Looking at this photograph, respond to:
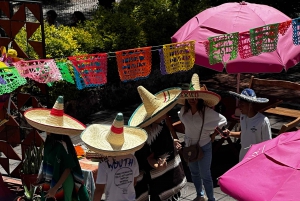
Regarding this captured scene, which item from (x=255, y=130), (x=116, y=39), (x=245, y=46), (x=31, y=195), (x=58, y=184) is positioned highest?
(x=245, y=46)

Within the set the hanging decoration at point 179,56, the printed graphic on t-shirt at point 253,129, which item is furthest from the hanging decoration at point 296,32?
the printed graphic on t-shirt at point 253,129

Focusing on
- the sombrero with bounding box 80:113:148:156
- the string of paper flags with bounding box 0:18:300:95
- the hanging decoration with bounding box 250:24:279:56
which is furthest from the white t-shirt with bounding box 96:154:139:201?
the hanging decoration with bounding box 250:24:279:56

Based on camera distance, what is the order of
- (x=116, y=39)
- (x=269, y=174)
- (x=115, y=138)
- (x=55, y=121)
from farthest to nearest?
(x=116, y=39) < (x=55, y=121) < (x=115, y=138) < (x=269, y=174)

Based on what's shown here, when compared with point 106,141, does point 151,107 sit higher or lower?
higher

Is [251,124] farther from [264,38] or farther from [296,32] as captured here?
[296,32]

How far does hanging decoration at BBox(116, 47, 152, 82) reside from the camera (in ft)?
24.5

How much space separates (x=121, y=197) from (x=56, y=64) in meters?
2.25

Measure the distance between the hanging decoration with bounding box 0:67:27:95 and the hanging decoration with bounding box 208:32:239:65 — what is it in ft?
8.35

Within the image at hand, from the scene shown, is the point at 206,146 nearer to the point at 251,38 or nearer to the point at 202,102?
the point at 202,102

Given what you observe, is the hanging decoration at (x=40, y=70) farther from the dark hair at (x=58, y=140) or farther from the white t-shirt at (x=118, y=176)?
the white t-shirt at (x=118, y=176)

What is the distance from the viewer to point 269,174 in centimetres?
430

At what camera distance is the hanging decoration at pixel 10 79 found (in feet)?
21.9

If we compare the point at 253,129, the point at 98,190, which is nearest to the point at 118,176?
the point at 98,190

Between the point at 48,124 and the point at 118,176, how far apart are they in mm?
1058
